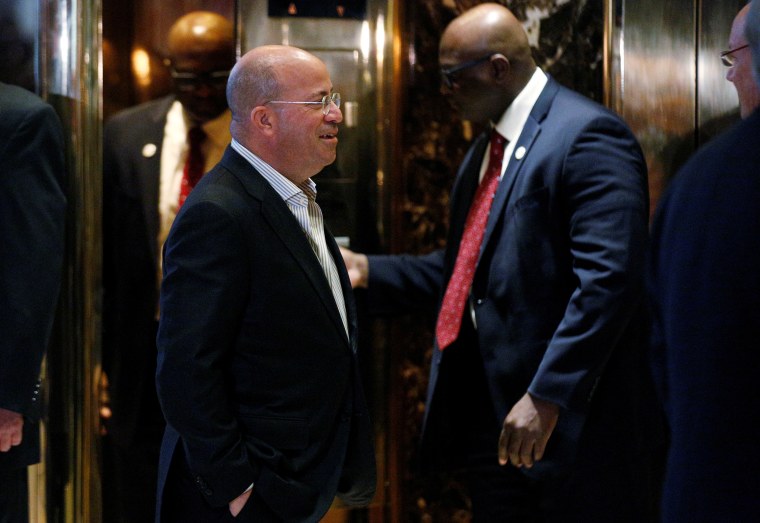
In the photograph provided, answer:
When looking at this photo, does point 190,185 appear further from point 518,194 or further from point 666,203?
point 666,203

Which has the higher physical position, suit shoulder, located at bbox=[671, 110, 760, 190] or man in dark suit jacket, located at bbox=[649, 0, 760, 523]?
suit shoulder, located at bbox=[671, 110, 760, 190]

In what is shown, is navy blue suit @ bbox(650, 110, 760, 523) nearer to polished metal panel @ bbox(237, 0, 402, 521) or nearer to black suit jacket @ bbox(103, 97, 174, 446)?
polished metal panel @ bbox(237, 0, 402, 521)

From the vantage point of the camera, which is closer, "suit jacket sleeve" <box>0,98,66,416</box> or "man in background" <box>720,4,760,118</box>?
"man in background" <box>720,4,760,118</box>

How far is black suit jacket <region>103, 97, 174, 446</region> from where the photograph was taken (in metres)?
3.12

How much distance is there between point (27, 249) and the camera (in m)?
2.61

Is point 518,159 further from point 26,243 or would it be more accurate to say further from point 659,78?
point 26,243

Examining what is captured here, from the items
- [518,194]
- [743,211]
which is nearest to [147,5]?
[518,194]

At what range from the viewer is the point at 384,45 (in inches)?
127

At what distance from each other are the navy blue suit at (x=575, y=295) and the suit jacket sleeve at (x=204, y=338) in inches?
35.9

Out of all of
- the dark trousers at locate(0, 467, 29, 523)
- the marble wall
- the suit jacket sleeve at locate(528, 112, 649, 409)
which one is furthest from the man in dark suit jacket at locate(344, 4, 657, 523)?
the dark trousers at locate(0, 467, 29, 523)

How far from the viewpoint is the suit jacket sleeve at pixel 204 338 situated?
194 cm

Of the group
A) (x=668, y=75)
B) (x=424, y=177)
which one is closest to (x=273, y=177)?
(x=424, y=177)

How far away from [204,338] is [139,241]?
50.0 inches

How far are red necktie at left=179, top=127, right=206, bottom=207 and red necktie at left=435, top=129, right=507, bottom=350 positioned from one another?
2.79 ft
